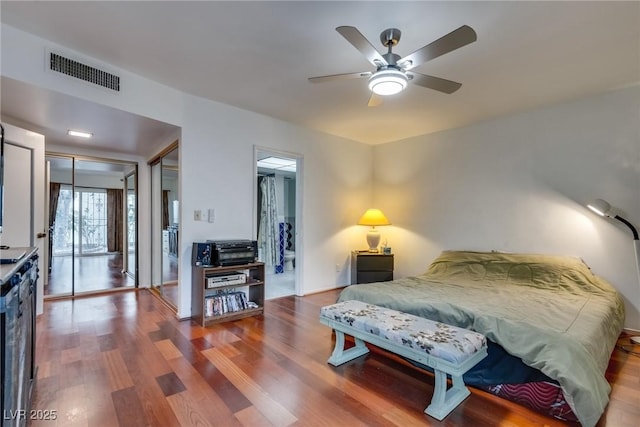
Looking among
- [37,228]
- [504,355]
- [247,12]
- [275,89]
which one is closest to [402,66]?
[247,12]

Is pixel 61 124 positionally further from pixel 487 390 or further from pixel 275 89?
pixel 487 390

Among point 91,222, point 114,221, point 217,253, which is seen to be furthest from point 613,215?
point 91,222

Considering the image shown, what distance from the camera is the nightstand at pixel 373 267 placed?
474cm

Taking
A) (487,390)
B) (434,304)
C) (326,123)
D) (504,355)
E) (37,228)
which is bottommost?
(487,390)

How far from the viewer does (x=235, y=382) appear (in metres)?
2.09

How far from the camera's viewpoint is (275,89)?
3.17 meters

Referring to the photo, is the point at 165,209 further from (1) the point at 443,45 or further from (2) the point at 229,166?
(1) the point at 443,45

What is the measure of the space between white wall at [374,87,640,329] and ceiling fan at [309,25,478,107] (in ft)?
7.22

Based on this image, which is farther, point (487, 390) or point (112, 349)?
point (112, 349)

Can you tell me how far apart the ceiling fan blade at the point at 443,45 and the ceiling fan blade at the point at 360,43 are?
15 cm

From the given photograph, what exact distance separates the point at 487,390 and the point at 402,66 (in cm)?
226

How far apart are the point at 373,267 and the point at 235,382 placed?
3.03 meters

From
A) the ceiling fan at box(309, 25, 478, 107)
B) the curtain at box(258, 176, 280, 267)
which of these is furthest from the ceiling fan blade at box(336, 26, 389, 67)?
the curtain at box(258, 176, 280, 267)

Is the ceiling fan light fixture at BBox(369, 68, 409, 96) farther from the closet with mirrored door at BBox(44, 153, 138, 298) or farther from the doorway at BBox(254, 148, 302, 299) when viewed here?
the closet with mirrored door at BBox(44, 153, 138, 298)
